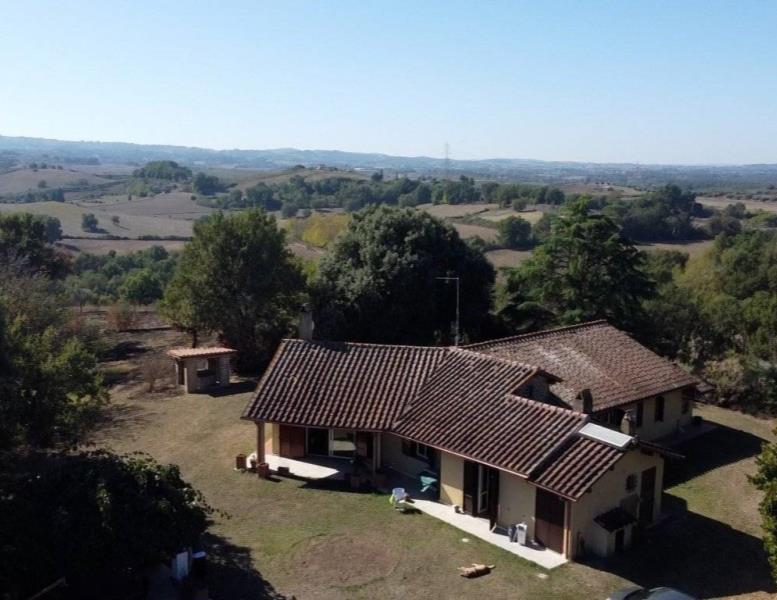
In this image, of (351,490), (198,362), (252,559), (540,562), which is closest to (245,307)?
(198,362)

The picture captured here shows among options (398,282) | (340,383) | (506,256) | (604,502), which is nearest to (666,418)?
(604,502)

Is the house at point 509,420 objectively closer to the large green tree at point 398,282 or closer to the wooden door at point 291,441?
the wooden door at point 291,441

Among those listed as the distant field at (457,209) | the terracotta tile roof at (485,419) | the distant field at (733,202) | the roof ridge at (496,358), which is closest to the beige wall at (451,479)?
the terracotta tile roof at (485,419)

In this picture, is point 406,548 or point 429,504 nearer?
point 406,548

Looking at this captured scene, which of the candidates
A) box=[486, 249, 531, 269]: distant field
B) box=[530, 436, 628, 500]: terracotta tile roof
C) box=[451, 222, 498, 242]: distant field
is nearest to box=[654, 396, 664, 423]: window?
box=[530, 436, 628, 500]: terracotta tile roof

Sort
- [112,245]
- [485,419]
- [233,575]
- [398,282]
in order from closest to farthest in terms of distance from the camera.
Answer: [233,575] → [485,419] → [398,282] → [112,245]

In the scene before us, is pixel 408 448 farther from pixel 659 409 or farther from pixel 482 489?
pixel 659 409
